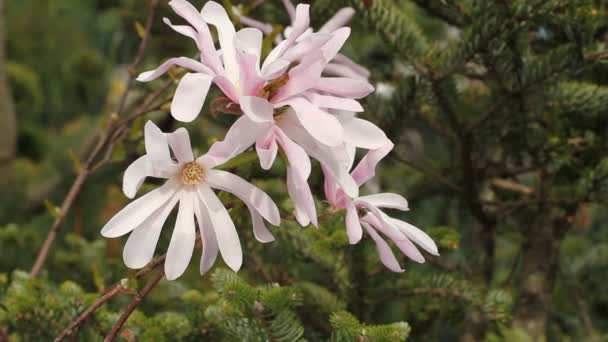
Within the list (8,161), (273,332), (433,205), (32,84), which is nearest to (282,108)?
(273,332)

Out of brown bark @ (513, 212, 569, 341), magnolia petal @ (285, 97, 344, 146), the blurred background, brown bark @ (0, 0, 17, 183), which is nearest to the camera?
magnolia petal @ (285, 97, 344, 146)

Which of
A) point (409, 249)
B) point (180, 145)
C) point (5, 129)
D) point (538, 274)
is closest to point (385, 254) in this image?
point (409, 249)

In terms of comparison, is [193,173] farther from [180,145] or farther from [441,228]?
[441,228]

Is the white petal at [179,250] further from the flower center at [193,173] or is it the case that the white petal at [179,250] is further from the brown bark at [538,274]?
the brown bark at [538,274]

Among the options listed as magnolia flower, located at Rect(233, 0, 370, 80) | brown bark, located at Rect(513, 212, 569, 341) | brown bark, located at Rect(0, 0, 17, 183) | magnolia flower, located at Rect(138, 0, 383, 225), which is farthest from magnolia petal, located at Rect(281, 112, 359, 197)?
brown bark, located at Rect(0, 0, 17, 183)

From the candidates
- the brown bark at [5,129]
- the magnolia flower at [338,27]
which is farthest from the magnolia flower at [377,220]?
the brown bark at [5,129]

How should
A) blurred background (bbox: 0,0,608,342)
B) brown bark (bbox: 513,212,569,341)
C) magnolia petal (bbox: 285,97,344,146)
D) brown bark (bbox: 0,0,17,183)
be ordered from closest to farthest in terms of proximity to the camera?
magnolia petal (bbox: 285,97,344,146) < blurred background (bbox: 0,0,608,342) < brown bark (bbox: 513,212,569,341) < brown bark (bbox: 0,0,17,183)

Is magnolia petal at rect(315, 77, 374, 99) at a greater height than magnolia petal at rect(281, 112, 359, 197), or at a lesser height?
Answer: greater

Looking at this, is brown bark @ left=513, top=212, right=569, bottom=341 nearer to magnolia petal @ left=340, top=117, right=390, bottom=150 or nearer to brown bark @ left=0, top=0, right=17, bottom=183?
magnolia petal @ left=340, top=117, right=390, bottom=150
